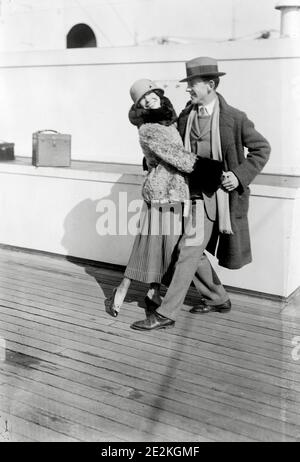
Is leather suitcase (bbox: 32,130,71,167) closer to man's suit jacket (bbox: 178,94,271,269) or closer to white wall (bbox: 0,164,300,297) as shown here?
white wall (bbox: 0,164,300,297)

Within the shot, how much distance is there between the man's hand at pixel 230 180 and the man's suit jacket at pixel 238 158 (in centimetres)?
2

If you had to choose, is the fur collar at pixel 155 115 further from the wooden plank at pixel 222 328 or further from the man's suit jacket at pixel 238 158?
the wooden plank at pixel 222 328

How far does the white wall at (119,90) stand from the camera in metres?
5.55

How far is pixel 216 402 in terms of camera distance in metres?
2.76

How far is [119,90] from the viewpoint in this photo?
6496mm

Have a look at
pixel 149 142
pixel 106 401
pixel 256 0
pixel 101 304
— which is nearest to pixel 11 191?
pixel 101 304

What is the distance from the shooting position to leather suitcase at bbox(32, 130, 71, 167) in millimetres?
5488

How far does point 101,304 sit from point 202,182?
4.11 ft

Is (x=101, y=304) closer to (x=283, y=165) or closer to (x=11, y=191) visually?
(x=11, y=191)

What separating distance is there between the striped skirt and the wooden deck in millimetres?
342

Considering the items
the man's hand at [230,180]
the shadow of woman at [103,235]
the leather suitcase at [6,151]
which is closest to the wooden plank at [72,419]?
the man's hand at [230,180]

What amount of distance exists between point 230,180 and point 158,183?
43 cm

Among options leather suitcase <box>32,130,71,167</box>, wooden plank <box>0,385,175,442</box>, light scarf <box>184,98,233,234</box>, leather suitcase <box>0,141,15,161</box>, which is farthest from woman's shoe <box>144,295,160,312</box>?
leather suitcase <box>0,141,15,161</box>

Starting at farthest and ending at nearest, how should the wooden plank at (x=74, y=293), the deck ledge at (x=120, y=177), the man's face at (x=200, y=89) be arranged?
A: the deck ledge at (x=120, y=177)
the wooden plank at (x=74, y=293)
the man's face at (x=200, y=89)
